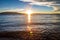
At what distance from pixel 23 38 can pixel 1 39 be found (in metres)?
1.43

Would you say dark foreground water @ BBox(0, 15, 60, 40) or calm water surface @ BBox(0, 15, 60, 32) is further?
calm water surface @ BBox(0, 15, 60, 32)

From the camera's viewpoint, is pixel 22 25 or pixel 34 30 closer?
pixel 34 30

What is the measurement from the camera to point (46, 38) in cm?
1211

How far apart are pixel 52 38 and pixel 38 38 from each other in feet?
3.07

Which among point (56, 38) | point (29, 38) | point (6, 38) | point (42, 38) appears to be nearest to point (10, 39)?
point (6, 38)

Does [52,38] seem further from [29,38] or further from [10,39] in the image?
[10,39]

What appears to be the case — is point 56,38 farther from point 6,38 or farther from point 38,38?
point 6,38

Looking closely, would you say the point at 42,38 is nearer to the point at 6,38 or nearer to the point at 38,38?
the point at 38,38

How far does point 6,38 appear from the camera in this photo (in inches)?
477

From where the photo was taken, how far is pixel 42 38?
12.1 meters

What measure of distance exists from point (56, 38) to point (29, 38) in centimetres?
180

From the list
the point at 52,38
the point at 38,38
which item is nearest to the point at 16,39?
the point at 38,38

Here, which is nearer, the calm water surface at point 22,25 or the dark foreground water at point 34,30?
the dark foreground water at point 34,30

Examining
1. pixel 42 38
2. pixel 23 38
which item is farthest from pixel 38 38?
pixel 23 38
